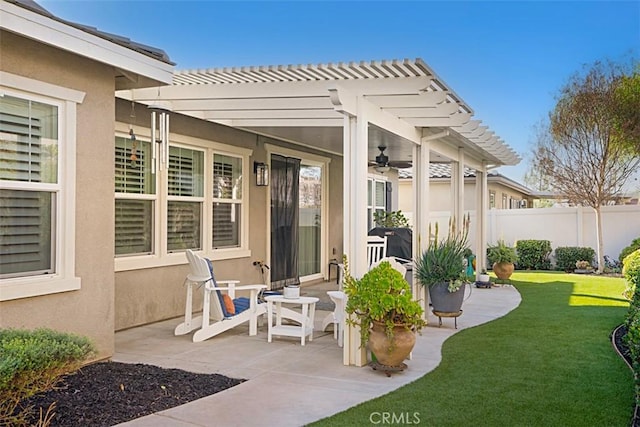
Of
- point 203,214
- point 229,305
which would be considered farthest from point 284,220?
point 229,305

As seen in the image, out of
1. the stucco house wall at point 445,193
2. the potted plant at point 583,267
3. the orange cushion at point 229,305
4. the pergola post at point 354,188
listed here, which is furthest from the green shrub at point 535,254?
the pergola post at point 354,188

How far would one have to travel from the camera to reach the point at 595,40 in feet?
55.8

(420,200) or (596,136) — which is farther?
(596,136)

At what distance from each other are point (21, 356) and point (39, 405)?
141cm

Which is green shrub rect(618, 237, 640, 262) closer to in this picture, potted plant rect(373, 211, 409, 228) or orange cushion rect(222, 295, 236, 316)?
potted plant rect(373, 211, 409, 228)

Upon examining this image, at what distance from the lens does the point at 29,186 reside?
4.89 meters

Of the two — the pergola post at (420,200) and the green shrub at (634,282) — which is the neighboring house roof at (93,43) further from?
the green shrub at (634,282)

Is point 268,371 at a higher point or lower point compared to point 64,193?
lower

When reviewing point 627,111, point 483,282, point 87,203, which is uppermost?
point 627,111

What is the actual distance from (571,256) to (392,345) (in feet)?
42.1

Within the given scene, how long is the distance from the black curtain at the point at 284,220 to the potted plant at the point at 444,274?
136 inches
